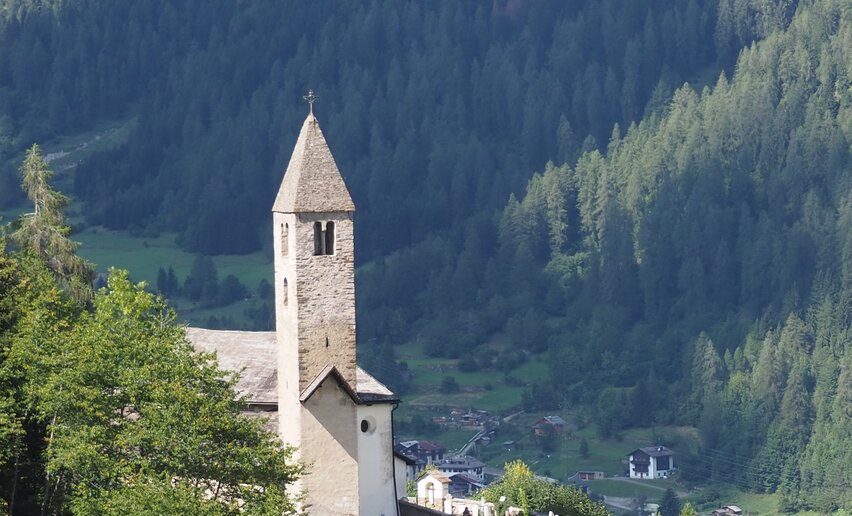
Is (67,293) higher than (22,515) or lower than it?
higher

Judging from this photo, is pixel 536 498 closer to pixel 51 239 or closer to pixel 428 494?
pixel 428 494

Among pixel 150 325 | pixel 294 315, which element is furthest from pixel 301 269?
pixel 150 325

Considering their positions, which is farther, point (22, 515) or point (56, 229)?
point (56, 229)

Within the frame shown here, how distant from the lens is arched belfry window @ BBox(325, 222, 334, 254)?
67062 mm

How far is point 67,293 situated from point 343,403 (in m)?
13.0

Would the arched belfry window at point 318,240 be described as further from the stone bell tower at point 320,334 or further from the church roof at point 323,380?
the church roof at point 323,380

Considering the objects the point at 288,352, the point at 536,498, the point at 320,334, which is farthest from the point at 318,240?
the point at 536,498

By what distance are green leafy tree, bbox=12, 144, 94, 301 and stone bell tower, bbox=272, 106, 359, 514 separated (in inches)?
461

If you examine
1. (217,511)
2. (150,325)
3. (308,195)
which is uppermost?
(308,195)

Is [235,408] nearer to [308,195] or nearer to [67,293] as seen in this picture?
[308,195]

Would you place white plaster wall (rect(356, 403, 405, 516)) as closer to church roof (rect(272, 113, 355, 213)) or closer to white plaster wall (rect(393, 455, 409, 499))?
white plaster wall (rect(393, 455, 409, 499))

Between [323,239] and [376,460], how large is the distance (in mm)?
8568

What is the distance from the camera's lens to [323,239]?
220 ft

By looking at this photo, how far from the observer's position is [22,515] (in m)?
61.5
